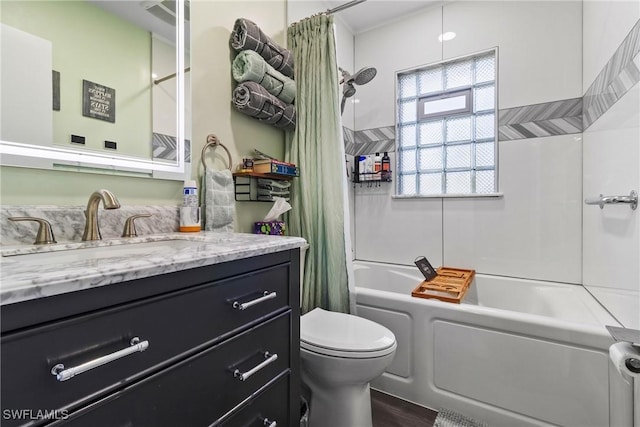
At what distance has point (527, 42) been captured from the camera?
2086mm

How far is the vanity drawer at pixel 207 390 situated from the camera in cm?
54

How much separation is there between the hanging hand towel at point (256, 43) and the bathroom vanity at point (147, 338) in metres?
1.16

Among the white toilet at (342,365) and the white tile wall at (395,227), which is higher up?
the white tile wall at (395,227)

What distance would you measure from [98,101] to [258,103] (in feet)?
2.23

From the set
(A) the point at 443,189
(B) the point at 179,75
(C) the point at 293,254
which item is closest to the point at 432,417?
(C) the point at 293,254

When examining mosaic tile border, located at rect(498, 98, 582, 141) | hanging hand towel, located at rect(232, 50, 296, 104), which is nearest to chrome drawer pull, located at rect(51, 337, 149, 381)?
hanging hand towel, located at rect(232, 50, 296, 104)

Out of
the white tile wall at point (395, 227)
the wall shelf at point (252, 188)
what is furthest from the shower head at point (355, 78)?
the wall shelf at point (252, 188)

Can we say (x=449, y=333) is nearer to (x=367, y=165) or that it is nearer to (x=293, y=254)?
(x=293, y=254)

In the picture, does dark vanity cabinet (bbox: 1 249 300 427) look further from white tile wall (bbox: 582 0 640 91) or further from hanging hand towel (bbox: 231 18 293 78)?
white tile wall (bbox: 582 0 640 91)

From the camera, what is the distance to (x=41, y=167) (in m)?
0.89

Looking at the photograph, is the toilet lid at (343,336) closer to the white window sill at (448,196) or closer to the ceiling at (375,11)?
the white window sill at (448,196)

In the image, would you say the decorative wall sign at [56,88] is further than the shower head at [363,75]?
No

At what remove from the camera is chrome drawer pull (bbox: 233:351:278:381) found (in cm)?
77

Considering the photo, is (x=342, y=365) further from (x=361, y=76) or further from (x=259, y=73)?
(x=361, y=76)
